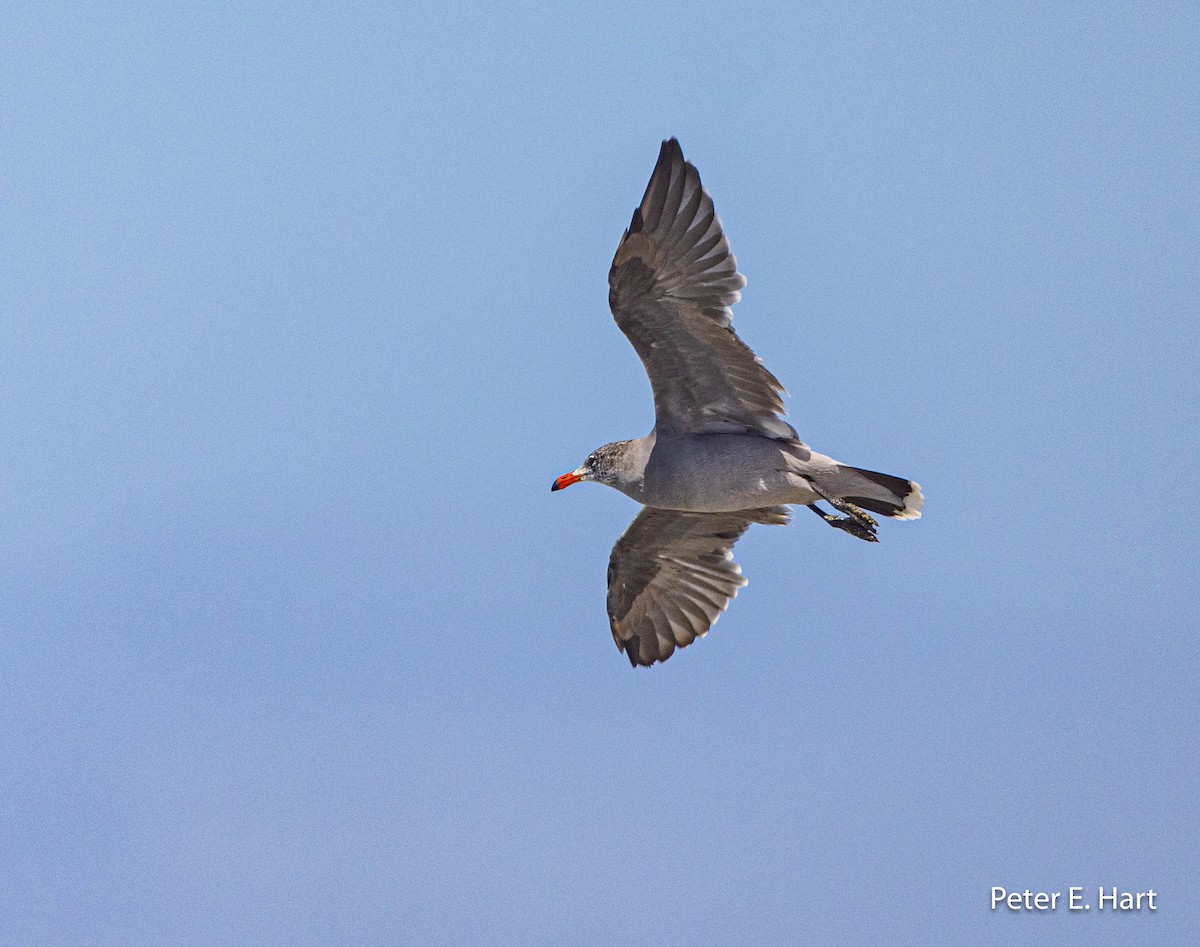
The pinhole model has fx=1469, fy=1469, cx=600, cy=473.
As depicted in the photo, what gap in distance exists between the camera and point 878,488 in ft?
43.9

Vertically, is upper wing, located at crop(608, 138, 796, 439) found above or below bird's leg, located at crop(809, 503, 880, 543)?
above

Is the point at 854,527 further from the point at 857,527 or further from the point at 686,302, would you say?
the point at 686,302

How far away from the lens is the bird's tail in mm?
13250

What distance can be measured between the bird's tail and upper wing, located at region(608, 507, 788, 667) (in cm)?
189

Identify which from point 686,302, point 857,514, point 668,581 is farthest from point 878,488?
point 668,581

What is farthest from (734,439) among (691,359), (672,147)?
(672,147)

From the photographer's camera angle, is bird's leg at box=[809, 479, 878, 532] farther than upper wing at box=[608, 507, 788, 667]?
No

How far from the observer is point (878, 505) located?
1362 centimetres

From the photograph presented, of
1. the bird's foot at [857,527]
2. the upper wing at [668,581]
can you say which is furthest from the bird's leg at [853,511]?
the upper wing at [668,581]

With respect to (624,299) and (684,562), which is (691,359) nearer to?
(624,299)

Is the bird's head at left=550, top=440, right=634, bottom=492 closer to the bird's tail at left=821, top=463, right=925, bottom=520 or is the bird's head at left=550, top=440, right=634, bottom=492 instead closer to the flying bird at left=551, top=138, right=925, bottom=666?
the flying bird at left=551, top=138, right=925, bottom=666

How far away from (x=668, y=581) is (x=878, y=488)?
9.81ft


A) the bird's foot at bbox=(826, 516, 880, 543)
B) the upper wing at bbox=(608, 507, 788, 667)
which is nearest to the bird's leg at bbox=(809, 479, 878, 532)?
the bird's foot at bbox=(826, 516, 880, 543)

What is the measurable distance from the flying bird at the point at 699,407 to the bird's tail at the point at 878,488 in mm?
11
